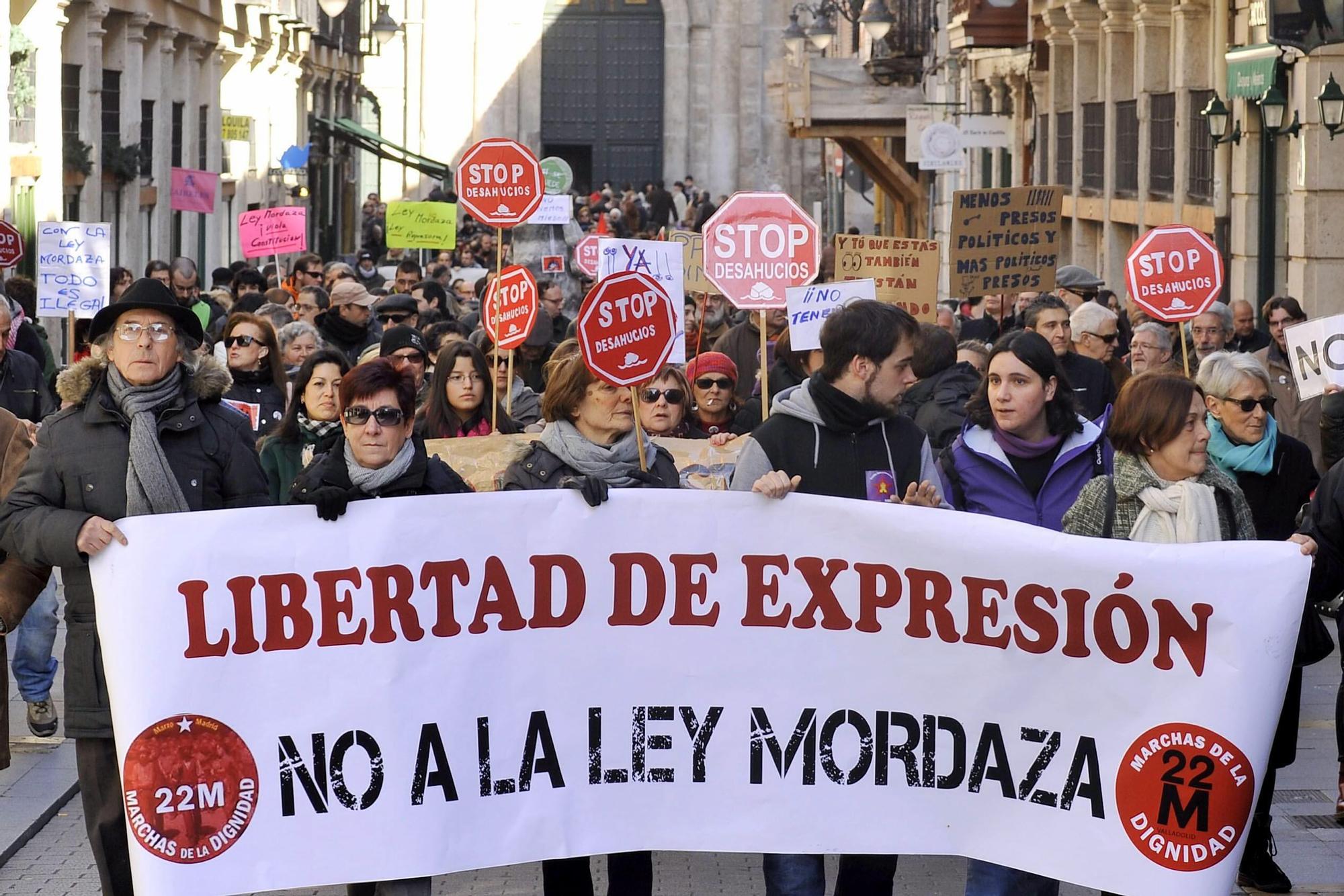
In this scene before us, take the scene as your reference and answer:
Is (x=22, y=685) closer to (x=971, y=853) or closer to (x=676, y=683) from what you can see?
(x=676, y=683)

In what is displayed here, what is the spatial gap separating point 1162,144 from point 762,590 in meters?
18.8

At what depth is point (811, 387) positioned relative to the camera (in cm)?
595

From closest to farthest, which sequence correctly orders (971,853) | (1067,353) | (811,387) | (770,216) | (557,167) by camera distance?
(971,853) → (811,387) → (1067,353) → (770,216) → (557,167)

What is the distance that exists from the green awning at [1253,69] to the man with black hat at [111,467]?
11.9 m

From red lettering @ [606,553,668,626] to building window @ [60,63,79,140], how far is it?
75.2 ft

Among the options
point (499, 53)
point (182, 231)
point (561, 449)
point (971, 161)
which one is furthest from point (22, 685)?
point (499, 53)

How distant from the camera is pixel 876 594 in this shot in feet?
18.5

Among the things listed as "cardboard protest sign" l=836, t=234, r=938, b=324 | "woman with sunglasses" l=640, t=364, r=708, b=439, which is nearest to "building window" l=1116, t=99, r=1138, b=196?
"cardboard protest sign" l=836, t=234, r=938, b=324

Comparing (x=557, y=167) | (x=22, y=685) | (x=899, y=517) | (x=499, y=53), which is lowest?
(x=22, y=685)

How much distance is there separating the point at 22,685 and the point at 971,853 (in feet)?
15.8

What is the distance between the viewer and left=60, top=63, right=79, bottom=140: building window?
2734 cm

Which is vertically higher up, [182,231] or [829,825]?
[182,231]

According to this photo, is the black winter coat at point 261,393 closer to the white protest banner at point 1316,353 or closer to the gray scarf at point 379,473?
the gray scarf at point 379,473

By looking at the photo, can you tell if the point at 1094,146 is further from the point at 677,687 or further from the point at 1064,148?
the point at 677,687
